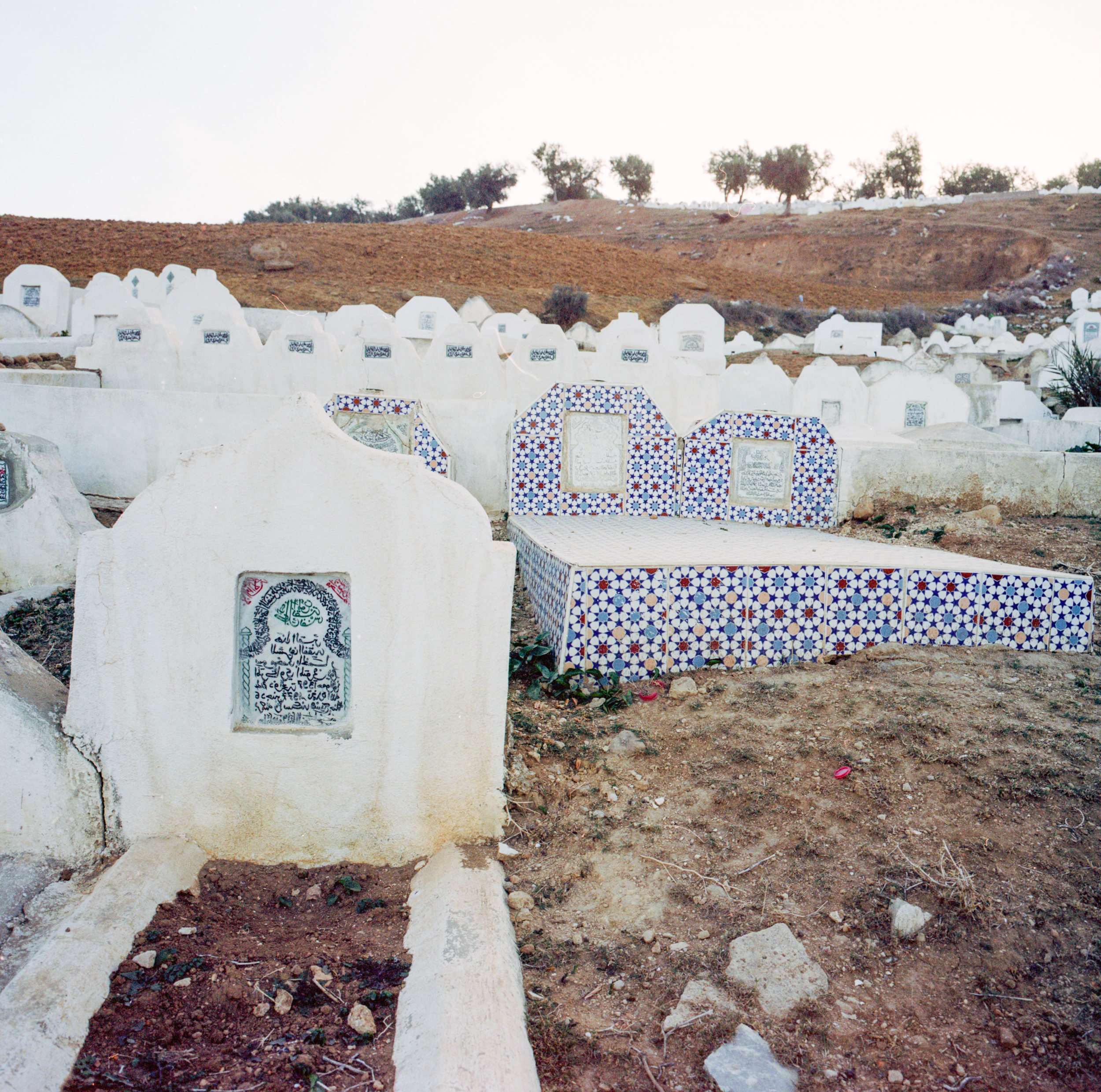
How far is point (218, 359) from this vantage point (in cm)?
1164

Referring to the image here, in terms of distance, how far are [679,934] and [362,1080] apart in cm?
100

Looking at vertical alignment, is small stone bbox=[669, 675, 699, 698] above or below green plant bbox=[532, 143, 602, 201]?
below

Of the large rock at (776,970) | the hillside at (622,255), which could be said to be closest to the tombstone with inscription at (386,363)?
the large rock at (776,970)

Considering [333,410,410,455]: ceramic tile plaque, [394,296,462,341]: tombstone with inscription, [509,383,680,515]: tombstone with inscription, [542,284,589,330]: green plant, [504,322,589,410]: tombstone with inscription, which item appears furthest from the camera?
[542,284,589,330]: green plant

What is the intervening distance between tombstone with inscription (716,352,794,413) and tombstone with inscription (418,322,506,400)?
424 cm

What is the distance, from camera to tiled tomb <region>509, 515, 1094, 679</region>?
4.50m

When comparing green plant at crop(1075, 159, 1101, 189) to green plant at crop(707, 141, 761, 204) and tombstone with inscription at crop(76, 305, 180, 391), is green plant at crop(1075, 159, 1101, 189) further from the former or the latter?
tombstone with inscription at crop(76, 305, 180, 391)

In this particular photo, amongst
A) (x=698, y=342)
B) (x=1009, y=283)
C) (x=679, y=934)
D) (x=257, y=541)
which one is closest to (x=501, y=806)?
(x=679, y=934)

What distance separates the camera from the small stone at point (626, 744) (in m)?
3.54

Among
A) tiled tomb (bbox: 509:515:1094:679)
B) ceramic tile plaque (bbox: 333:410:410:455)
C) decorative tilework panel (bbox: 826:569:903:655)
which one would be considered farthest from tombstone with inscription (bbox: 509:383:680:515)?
decorative tilework panel (bbox: 826:569:903:655)

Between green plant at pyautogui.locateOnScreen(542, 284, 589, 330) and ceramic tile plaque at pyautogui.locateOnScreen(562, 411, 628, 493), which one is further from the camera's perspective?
green plant at pyautogui.locateOnScreen(542, 284, 589, 330)

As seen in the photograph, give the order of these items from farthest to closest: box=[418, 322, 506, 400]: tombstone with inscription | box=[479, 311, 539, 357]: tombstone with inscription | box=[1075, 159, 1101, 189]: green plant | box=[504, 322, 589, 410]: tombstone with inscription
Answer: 1. box=[1075, 159, 1101, 189]: green plant
2. box=[479, 311, 539, 357]: tombstone with inscription
3. box=[504, 322, 589, 410]: tombstone with inscription
4. box=[418, 322, 506, 400]: tombstone with inscription

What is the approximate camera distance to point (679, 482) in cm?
789

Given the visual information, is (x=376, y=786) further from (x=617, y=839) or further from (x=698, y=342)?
(x=698, y=342)
